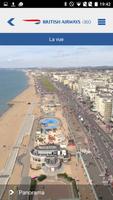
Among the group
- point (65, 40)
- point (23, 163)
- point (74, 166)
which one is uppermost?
point (65, 40)

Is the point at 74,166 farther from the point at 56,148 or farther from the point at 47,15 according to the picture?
the point at 47,15

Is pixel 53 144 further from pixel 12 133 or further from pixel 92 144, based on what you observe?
pixel 92 144

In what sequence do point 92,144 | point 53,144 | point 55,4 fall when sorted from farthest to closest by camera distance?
point 92,144 → point 53,144 → point 55,4

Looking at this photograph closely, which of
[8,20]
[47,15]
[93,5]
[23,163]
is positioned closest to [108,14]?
[93,5]

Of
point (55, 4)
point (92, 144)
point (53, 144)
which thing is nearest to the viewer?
point (55, 4)

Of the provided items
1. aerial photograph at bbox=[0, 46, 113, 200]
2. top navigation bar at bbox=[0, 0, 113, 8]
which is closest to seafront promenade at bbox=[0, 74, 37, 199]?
aerial photograph at bbox=[0, 46, 113, 200]

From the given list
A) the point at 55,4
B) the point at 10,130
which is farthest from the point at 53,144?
the point at 55,4

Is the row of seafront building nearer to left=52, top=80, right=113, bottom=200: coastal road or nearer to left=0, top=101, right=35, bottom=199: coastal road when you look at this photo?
left=52, top=80, right=113, bottom=200: coastal road

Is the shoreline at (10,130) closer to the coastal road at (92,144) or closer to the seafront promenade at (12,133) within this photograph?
the seafront promenade at (12,133)
